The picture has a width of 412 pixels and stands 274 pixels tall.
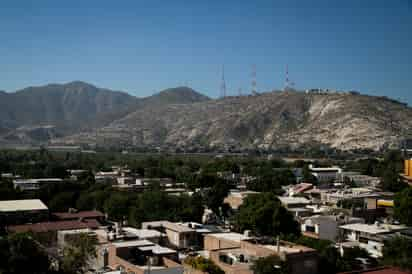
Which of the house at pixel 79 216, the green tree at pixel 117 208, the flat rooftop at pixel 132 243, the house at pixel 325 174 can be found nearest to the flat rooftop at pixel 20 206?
the house at pixel 79 216

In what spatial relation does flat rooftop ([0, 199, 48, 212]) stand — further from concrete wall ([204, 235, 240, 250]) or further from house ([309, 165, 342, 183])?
house ([309, 165, 342, 183])

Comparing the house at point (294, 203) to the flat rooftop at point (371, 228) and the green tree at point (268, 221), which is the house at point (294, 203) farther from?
the green tree at point (268, 221)

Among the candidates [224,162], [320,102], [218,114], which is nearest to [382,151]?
[320,102]

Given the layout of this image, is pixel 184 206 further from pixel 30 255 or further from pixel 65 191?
pixel 30 255

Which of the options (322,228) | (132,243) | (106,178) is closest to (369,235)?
(322,228)

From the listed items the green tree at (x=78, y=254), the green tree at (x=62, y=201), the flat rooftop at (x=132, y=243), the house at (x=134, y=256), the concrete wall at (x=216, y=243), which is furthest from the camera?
the green tree at (x=62, y=201)

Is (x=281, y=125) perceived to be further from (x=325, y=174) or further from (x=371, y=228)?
(x=371, y=228)
